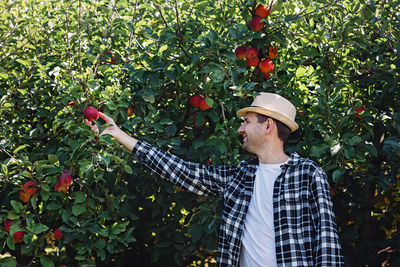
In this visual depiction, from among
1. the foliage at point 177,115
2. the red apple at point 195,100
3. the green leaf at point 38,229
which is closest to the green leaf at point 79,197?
the foliage at point 177,115

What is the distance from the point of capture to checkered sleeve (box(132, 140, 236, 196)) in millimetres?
2428

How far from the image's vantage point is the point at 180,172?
8.00 feet

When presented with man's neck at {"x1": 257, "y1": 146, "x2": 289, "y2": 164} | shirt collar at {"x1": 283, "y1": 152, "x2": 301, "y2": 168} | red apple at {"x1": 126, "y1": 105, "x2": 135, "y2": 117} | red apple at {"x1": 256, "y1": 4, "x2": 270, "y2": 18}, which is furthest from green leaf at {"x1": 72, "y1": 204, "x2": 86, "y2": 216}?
red apple at {"x1": 256, "y1": 4, "x2": 270, "y2": 18}

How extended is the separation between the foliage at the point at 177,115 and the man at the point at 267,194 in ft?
0.58

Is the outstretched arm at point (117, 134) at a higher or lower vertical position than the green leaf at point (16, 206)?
higher

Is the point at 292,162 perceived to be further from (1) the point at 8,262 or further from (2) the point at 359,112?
(1) the point at 8,262

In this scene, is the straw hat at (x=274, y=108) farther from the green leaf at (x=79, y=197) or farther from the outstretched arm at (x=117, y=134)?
the green leaf at (x=79, y=197)

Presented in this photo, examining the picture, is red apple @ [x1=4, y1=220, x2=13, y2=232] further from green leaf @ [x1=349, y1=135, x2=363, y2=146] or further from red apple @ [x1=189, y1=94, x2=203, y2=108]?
green leaf @ [x1=349, y1=135, x2=363, y2=146]

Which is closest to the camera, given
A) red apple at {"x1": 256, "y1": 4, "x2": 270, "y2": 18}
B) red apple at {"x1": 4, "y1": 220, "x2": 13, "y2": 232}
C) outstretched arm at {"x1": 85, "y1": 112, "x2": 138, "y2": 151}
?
outstretched arm at {"x1": 85, "y1": 112, "x2": 138, "y2": 151}

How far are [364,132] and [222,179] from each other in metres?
1.17

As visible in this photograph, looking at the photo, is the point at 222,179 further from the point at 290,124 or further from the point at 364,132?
the point at 364,132

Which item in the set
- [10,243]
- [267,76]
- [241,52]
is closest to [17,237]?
[10,243]

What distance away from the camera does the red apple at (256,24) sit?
2.67m

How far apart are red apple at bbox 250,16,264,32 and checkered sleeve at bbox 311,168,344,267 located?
3.41 feet
